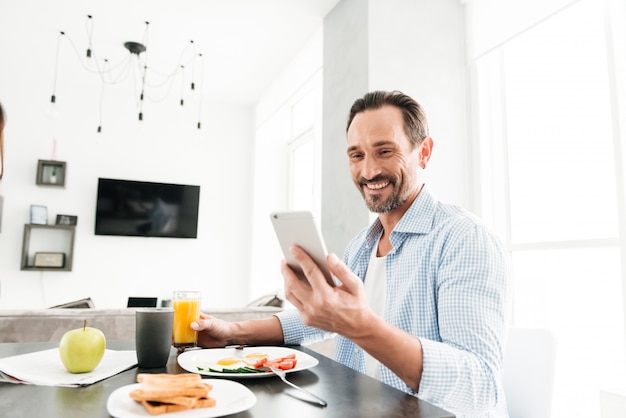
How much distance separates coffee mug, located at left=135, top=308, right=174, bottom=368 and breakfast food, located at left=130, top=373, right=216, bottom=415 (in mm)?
286

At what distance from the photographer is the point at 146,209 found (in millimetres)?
5340

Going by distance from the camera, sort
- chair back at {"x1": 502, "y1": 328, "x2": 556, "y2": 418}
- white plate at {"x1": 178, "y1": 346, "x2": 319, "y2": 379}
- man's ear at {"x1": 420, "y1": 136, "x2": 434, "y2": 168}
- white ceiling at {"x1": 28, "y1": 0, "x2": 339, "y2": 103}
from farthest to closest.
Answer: white ceiling at {"x1": 28, "y1": 0, "x2": 339, "y2": 103} → man's ear at {"x1": 420, "y1": 136, "x2": 434, "y2": 168} → chair back at {"x1": 502, "y1": 328, "x2": 556, "y2": 418} → white plate at {"x1": 178, "y1": 346, "x2": 319, "y2": 379}

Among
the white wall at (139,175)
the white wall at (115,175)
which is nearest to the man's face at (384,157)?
the white wall at (139,175)

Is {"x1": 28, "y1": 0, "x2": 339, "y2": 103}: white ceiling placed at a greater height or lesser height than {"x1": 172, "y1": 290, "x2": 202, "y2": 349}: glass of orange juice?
greater

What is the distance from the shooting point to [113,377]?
0.85 m

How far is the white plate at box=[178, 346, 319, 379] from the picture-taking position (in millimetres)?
839

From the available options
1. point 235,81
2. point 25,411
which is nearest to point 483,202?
point 25,411

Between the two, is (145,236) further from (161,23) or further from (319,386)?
(319,386)

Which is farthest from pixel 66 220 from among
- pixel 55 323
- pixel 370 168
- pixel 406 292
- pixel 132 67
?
pixel 406 292

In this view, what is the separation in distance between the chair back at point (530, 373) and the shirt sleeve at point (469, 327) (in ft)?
0.96

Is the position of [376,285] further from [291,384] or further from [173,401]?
[173,401]

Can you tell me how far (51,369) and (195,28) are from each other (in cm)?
355

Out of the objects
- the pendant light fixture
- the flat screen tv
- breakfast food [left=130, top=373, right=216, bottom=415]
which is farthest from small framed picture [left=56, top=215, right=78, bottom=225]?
breakfast food [left=130, top=373, right=216, bottom=415]

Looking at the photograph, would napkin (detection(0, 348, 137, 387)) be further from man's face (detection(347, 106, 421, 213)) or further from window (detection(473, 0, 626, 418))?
window (detection(473, 0, 626, 418))
